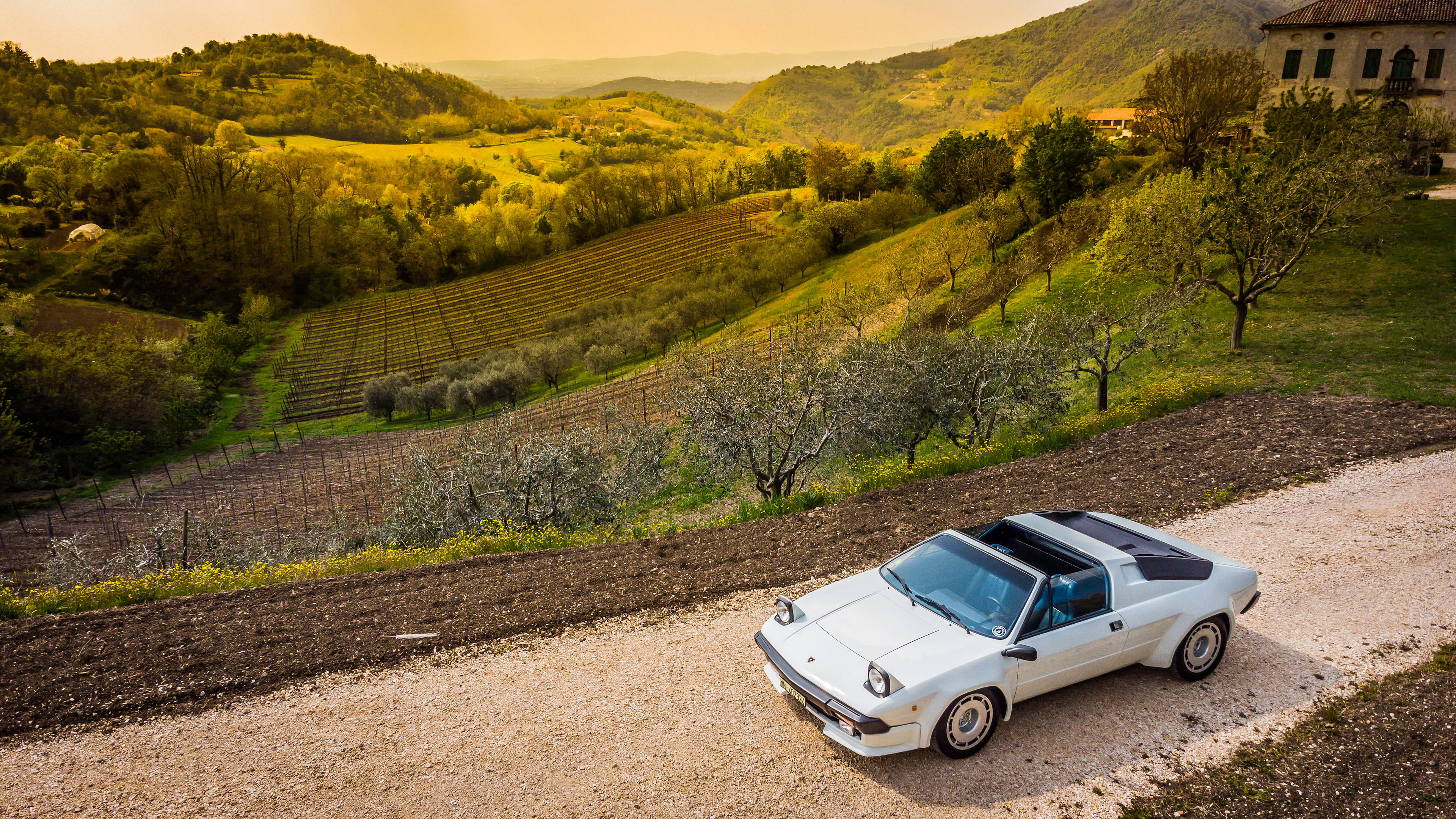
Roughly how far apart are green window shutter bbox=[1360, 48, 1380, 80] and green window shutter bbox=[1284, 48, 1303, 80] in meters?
3.67

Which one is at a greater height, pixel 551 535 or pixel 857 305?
pixel 857 305

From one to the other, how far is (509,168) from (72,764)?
177897 millimetres

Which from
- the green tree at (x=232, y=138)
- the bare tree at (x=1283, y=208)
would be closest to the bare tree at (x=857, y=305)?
the bare tree at (x=1283, y=208)

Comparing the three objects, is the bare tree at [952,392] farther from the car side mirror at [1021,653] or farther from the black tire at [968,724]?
the car side mirror at [1021,653]

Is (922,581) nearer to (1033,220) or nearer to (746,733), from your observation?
(746,733)

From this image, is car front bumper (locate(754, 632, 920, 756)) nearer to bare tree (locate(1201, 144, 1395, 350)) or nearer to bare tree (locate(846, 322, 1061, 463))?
bare tree (locate(846, 322, 1061, 463))

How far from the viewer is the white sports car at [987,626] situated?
597 centimetres

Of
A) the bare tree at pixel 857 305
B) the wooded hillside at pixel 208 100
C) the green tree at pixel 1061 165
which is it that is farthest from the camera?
the wooded hillside at pixel 208 100

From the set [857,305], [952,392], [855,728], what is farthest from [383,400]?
[855,728]

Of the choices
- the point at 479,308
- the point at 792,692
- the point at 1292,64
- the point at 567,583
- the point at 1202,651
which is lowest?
the point at 479,308

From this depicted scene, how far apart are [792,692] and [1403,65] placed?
6634cm

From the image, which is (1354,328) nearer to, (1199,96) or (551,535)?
(551,535)

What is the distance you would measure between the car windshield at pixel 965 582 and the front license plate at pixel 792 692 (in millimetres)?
1639

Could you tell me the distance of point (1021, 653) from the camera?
6051 mm
